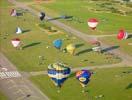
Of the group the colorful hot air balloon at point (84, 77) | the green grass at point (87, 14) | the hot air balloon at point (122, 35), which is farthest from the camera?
the green grass at point (87, 14)

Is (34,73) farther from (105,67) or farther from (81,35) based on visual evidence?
(81,35)

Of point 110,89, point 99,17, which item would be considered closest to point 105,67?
point 110,89

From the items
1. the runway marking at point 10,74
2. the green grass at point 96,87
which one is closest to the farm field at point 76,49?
the green grass at point 96,87

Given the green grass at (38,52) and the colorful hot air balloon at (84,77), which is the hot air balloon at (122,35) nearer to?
the green grass at (38,52)

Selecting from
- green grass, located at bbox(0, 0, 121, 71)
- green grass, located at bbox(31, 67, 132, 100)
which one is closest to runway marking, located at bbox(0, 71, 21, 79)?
green grass, located at bbox(0, 0, 121, 71)

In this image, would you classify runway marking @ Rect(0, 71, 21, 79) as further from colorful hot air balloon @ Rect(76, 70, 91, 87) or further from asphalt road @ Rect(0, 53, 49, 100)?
colorful hot air balloon @ Rect(76, 70, 91, 87)
